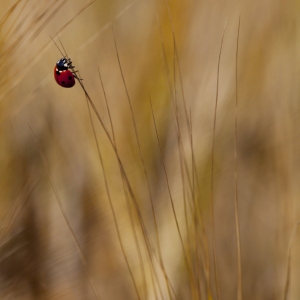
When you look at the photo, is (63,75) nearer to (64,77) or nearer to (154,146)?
(64,77)

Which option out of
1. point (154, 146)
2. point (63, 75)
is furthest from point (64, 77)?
point (154, 146)

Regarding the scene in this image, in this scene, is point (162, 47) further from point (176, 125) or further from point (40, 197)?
point (40, 197)

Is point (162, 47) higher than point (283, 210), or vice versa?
point (162, 47)

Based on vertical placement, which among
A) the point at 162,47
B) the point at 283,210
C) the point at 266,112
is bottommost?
the point at 283,210

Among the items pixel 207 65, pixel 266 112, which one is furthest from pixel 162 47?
pixel 266 112
